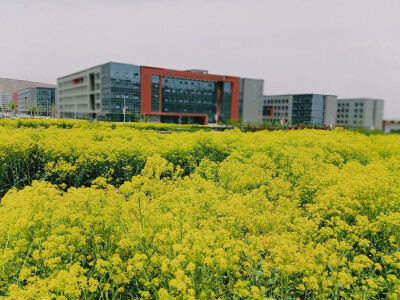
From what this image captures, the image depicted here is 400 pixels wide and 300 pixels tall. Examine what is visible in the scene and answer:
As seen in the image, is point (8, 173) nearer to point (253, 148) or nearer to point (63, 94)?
point (253, 148)

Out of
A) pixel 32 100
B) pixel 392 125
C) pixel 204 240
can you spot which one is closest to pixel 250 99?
pixel 32 100

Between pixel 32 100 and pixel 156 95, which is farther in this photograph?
pixel 156 95

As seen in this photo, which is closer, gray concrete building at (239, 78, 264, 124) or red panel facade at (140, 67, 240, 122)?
red panel facade at (140, 67, 240, 122)

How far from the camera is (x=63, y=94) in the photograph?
91.8 m

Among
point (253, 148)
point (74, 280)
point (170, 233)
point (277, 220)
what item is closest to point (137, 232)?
point (170, 233)

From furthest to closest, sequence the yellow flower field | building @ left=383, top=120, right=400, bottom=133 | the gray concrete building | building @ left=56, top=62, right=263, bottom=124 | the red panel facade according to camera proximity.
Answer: the gray concrete building, the red panel facade, building @ left=56, top=62, right=263, bottom=124, building @ left=383, top=120, right=400, bottom=133, the yellow flower field

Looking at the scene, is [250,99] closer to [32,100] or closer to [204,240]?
[32,100]

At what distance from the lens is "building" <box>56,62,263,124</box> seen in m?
66.0

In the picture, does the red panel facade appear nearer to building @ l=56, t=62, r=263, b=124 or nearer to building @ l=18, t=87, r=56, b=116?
building @ l=56, t=62, r=263, b=124

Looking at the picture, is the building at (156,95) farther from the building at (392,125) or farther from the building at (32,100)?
the building at (392,125)

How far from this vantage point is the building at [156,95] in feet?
217

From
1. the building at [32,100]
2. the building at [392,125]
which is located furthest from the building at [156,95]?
the building at [392,125]

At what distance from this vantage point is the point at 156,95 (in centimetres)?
6906

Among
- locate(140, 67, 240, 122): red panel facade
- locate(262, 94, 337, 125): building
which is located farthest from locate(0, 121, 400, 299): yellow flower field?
locate(262, 94, 337, 125): building
